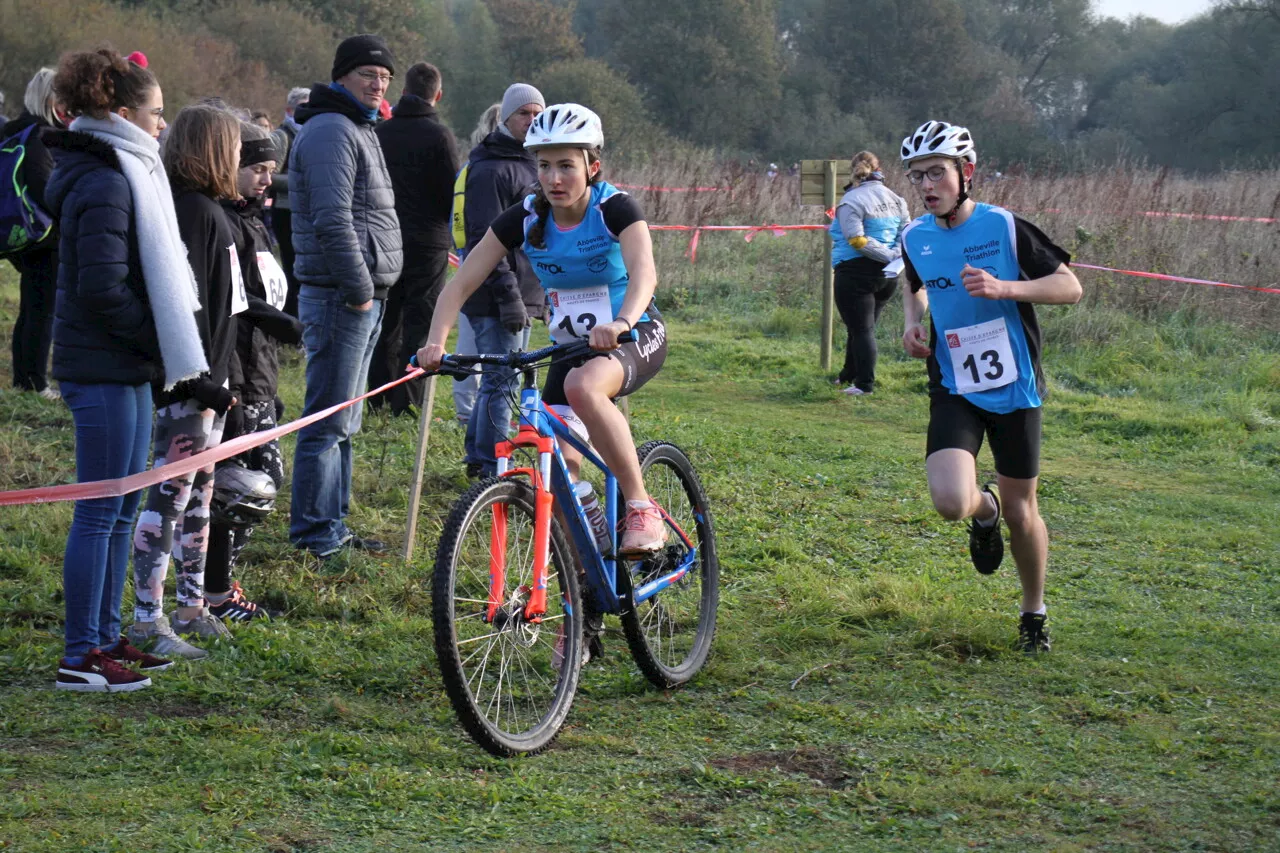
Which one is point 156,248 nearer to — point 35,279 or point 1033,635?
point 1033,635

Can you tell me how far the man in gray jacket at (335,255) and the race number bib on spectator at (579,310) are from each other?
1.67 m

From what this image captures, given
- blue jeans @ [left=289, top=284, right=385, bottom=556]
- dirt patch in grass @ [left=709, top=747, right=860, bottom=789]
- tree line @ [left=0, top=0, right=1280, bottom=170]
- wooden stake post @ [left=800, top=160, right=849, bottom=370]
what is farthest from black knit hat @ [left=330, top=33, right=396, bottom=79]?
tree line @ [left=0, top=0, right=1280, bottom=170]

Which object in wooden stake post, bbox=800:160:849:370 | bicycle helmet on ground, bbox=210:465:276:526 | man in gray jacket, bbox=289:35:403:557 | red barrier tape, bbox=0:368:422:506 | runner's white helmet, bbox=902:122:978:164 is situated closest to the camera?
red barrier tape, bbox=0:368:422:506

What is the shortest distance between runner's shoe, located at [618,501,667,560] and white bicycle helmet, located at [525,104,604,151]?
49.3 inches

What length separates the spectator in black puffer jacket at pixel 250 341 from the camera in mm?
5383

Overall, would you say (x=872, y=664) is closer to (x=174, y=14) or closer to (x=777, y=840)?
(x=777, y=840)

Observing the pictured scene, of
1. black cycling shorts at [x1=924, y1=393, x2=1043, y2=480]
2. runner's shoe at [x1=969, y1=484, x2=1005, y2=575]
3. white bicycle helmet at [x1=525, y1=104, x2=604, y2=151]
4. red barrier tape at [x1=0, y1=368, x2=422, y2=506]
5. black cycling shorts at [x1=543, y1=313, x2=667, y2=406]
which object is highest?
white bicycle helmet at [x1=525, y1=104, x2=604, y2=151]

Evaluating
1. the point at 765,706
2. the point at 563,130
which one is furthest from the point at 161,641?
the point at 563,130

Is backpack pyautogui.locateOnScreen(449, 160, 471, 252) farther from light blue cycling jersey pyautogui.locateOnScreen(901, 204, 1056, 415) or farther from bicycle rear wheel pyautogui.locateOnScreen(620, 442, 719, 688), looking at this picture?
light blue cycling jersey pyautogui.locateOnScreen(901, 204, 1056, 415)

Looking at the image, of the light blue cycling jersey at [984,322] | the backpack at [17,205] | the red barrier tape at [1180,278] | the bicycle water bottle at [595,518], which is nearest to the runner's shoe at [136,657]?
the bicycle water bottle at [595,518]

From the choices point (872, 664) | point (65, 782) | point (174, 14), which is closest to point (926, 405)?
point (872, 664)

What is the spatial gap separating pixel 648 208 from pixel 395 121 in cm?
1140

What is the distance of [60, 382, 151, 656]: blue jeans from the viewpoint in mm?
4609

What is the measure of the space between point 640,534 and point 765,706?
2.62 feet
